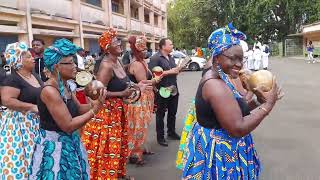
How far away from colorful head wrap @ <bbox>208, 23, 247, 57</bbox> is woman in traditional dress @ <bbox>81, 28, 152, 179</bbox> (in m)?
1.88

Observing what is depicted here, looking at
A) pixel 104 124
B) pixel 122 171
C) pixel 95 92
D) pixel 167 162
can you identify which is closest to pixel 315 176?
pixel 167 162

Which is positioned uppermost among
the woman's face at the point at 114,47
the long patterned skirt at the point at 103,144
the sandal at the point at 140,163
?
the woman's face at the point at 114,47

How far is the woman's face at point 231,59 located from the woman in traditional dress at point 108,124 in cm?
195

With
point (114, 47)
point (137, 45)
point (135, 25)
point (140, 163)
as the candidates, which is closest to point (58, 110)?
point (114, 47)

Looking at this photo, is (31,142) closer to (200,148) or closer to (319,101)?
(200,148)

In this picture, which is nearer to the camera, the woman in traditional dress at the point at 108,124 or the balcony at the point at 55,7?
the woman in traditional dress at the point at 108,124

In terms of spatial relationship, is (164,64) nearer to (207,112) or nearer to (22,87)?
(22,87)

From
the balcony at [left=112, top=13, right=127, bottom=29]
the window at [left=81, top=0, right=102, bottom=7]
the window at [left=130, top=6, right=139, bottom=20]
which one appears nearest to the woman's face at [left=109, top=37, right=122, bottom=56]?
the window at [left=81, top=0, right=102, bottom=7]

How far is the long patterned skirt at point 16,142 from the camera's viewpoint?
137 inches

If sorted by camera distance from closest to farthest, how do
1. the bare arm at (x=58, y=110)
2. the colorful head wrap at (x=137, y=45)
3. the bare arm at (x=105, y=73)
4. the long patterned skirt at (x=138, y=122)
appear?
1. the bare arm at (x=58, y=110)
2. the bare arm at (x=105, y=73)
3. the long patterned skirt at (x=138, y=122)
4. the colorful head wrap at (x=137, y=45)

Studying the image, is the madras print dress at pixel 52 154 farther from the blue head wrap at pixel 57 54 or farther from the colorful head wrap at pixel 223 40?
the colorful head wrap at pixel 223 40

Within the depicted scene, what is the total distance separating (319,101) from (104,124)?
734 centimetres

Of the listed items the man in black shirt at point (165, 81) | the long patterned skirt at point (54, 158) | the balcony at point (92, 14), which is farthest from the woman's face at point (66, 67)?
the balcony at point (92, 14)

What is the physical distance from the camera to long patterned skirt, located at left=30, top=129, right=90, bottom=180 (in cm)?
275
